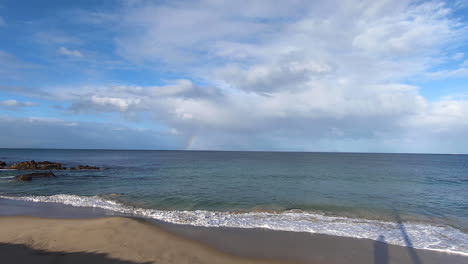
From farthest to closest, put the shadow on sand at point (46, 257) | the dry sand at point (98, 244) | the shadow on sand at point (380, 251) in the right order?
A: the shadow on sand at point (380, 251) < the dry sand at point (98, 244) < the shadow on sand at point (46, 257)

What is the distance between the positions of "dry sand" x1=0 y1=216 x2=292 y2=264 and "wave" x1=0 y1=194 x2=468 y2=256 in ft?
9.00

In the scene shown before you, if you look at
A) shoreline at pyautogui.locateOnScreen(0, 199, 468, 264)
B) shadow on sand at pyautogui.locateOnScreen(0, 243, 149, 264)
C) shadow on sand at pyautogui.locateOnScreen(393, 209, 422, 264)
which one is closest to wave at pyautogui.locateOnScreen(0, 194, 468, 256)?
shadow on sand at pyautogui.locateOnScreen(393, 209, 422, 264)

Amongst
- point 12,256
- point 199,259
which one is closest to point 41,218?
point 12,256

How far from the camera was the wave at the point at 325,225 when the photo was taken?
11.5m

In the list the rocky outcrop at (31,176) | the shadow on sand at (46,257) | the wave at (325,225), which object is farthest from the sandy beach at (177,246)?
the rocky outcrop at (31,176)

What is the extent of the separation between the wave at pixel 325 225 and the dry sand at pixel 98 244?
2742mm

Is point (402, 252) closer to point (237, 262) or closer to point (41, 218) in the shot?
point (237, 262)

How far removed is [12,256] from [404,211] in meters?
22.0

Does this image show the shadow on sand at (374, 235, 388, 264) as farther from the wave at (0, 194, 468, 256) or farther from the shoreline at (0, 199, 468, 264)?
the wave at (0, 194, 468, 256)

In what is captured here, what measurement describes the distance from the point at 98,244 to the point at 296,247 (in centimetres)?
828

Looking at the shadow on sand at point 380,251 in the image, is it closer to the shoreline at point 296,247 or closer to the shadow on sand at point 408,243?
the shoreline at point 296,247

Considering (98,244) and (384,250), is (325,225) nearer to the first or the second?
(384,250)

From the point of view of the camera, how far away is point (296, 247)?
10453 millimetres

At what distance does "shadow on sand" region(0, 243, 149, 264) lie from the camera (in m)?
8.72
